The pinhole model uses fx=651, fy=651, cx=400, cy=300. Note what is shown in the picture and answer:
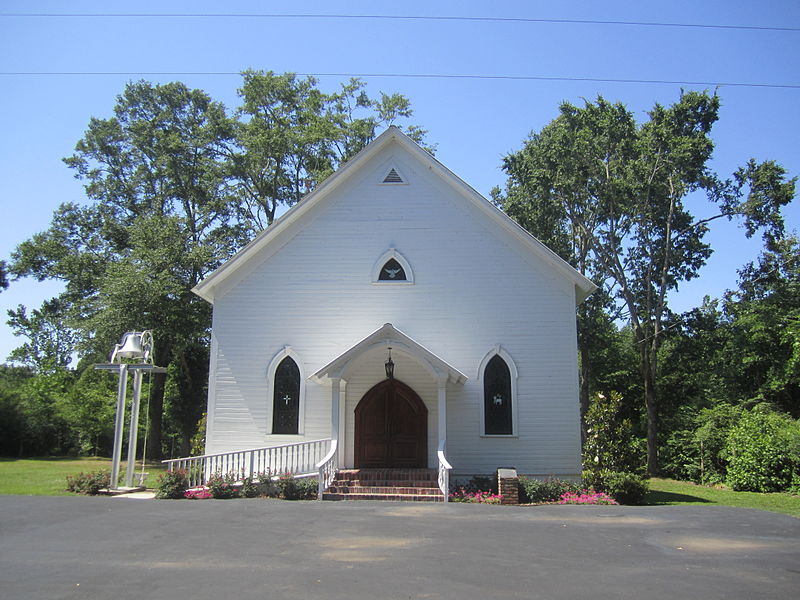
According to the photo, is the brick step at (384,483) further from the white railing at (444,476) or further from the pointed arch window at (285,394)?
the pointed arch window at (285,394)

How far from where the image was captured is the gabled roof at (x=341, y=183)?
17047mm

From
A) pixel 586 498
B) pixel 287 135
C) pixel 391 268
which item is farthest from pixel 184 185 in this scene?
pixel 586 498

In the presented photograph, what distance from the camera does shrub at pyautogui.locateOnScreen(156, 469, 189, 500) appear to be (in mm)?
13836

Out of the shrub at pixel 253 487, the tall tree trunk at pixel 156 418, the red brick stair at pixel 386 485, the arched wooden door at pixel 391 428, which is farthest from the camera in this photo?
the tall tree trunk at pixel 156 418

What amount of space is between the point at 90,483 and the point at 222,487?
3193mm

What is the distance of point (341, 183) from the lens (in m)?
18.0

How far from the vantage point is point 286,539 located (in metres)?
8.87

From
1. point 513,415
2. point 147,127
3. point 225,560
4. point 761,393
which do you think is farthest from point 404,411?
point 147,127

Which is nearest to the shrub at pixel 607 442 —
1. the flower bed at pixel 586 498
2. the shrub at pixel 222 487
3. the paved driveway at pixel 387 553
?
the flower bed at pixel 586 498

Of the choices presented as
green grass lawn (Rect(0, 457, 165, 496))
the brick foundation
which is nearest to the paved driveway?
the brick foundation

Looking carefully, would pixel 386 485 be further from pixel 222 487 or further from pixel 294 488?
pixel 222 487

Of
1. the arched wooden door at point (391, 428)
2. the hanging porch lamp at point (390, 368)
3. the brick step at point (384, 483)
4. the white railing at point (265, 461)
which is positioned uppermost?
the hanging porch lamp at point (390, 368)

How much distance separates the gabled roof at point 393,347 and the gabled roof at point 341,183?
412 cm

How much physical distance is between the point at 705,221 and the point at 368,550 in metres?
22.9
